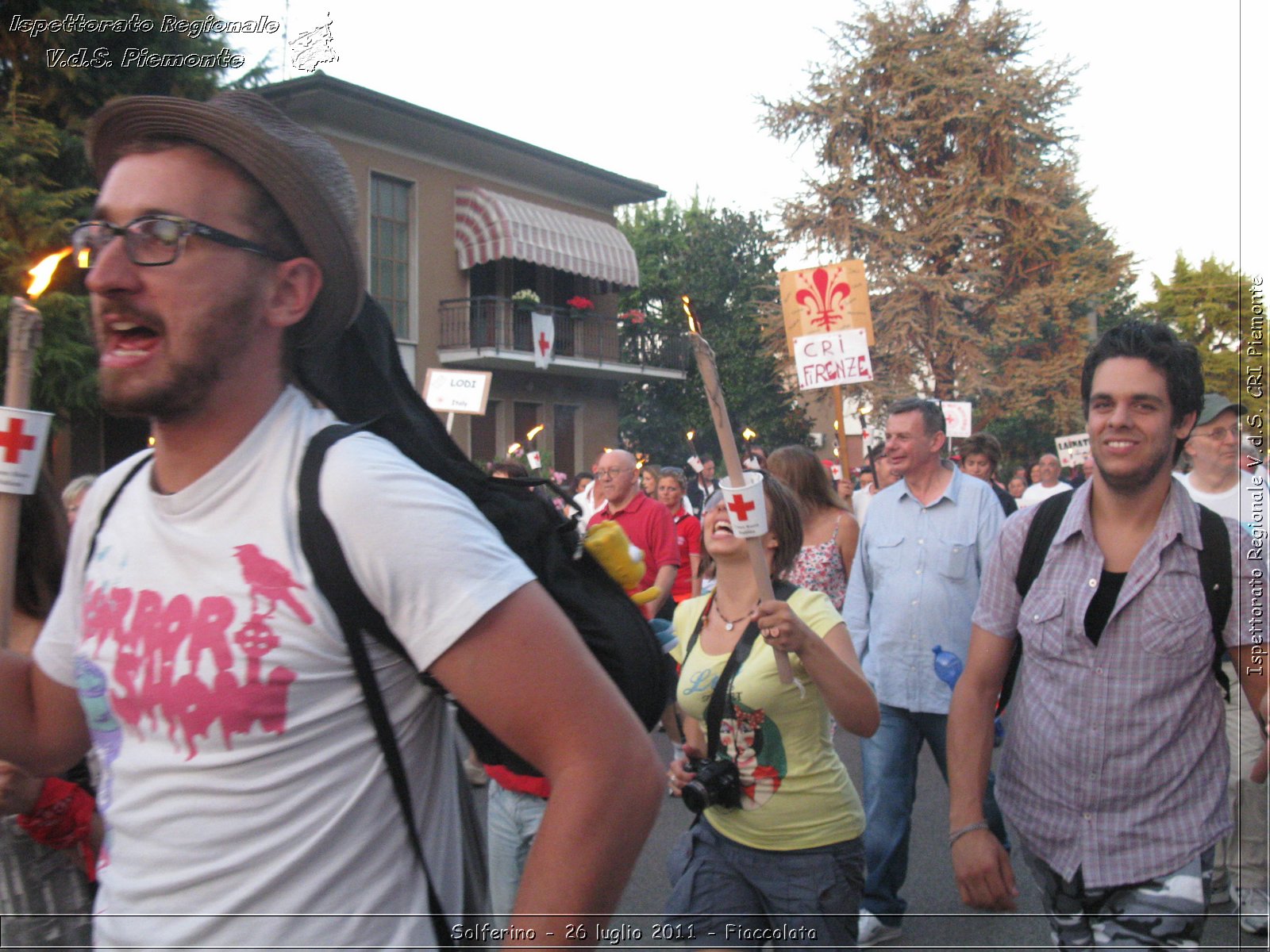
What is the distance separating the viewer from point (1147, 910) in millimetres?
2701

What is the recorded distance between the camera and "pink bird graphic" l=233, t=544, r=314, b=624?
1.43 metres

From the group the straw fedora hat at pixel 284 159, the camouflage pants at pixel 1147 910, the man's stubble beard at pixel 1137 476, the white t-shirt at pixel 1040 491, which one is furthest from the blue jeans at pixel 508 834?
the white t-shirt at pixel 1040 491

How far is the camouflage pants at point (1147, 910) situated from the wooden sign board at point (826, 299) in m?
6.77

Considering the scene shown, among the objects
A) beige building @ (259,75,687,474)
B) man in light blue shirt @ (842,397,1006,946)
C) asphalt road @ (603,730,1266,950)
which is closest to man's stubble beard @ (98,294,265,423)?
asphalt road @ (603,730,1266,950)

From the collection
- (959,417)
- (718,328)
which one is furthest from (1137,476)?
(718,328)

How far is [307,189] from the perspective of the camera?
1.63 meters

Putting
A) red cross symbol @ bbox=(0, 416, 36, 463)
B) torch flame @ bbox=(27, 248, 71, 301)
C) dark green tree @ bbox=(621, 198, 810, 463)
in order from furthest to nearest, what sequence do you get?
dark green tree @ bbox=(621, 198, 810, 463), torch flame @ bbox=(27, 248, 71, 301), red cross symbol @ bbox=(0, 416, 36, 463)

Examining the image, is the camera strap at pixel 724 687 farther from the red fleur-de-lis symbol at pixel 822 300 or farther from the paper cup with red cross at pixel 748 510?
the red fleur-de-lis symbol at pixel 822 300

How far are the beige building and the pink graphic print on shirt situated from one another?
59.2ft

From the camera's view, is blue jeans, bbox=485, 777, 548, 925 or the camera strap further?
blue jeans, bbox=485, 777, 548, 925

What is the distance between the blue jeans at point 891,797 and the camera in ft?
15.8

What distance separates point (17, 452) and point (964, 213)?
32429mm

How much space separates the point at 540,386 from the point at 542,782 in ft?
75.7

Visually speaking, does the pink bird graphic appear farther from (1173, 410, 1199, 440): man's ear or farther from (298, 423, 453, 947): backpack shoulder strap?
(1173, 410, 1199, 440): man's ear
